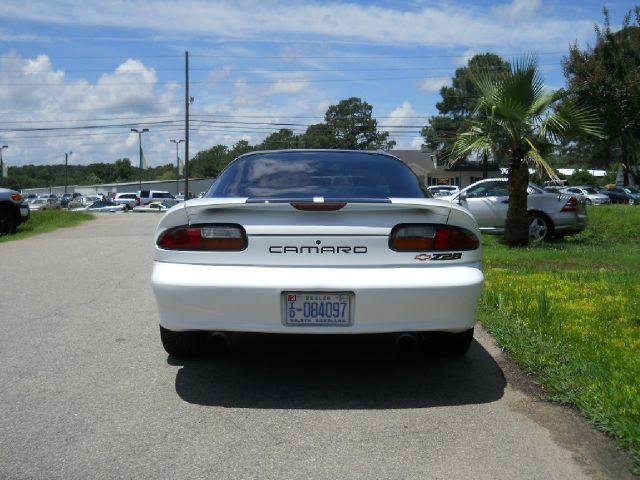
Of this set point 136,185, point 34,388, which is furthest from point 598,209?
point 136,185

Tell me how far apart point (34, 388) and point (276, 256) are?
1.78m

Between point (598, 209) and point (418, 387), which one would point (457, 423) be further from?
point (598, 209)

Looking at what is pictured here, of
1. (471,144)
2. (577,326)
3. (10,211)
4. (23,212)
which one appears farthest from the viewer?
(23,212)

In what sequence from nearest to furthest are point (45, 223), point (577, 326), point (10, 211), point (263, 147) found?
point (577, 326) < point (10, 211) < point (45, 223) < point (263, 147)

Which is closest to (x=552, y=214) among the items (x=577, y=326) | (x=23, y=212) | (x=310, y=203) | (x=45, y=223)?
(x=577, y=326)

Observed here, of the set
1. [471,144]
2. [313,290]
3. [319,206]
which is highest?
[471,144]

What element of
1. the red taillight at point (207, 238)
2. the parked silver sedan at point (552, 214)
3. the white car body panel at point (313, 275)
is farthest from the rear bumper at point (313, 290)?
the parked silver sedan at point (552, 214)

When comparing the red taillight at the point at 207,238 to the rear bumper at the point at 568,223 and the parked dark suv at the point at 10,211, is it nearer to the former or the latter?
the rear bumper at the point at 568,223

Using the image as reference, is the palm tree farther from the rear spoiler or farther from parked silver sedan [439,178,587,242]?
the rear spoiler

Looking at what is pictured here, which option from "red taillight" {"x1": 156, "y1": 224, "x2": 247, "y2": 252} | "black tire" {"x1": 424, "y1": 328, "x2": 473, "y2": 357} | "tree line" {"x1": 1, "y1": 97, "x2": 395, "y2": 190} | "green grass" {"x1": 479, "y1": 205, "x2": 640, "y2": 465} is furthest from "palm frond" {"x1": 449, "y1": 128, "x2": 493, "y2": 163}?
"tree line" {"x1": 1, "y1": 97, "x2": 395, "y2": 190}

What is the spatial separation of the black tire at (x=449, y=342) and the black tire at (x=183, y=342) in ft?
5.32

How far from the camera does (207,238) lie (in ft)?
13.7

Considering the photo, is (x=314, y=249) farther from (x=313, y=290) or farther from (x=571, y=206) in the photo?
(x=571, y=206)

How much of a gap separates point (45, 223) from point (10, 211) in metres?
4.08
